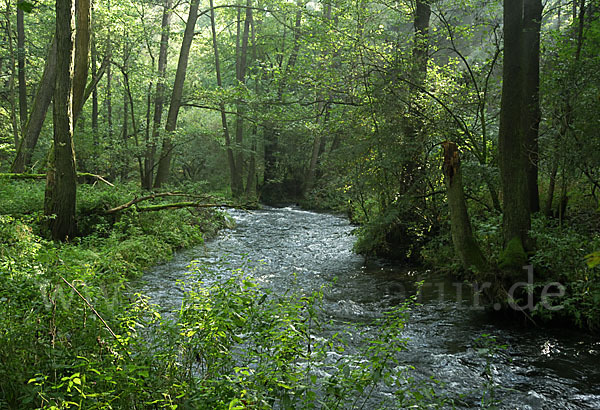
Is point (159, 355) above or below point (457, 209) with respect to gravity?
below

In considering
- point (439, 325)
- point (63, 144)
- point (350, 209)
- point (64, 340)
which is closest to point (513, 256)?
point (439, 325)

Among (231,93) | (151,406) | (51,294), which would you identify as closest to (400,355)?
(151,406)

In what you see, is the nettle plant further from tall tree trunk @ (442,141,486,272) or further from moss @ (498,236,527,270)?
tall tree trunk @ (442,141,486,272)

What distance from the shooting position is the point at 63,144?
8.80 m

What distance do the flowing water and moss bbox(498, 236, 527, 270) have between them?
0.89 m

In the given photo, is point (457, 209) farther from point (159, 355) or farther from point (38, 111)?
point (38, 111)

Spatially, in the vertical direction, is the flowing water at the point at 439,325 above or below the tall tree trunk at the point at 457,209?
below

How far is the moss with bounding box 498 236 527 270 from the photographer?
21.7 ft

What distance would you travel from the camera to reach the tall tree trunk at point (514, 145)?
695 cm

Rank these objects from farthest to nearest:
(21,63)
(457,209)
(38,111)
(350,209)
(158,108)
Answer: (158,108)
(350,209)
(21,63)
(38,111)
(457,209)

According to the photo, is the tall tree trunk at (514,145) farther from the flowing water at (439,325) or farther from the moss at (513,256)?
the flowing water at (439,325)

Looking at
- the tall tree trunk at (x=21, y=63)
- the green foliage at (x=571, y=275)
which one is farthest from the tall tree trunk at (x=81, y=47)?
the green foliage at (x=571, y=275)

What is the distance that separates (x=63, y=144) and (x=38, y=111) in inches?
203

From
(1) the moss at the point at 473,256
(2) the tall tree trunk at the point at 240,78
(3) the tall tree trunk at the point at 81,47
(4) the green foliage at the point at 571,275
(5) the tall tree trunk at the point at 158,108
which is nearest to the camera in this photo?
(4) the green foliage at the point at 571,275
